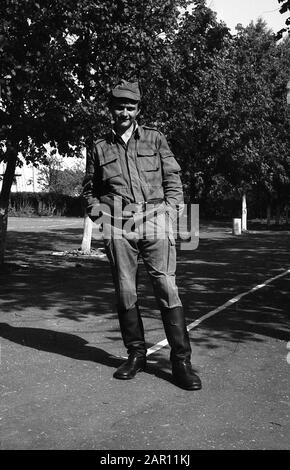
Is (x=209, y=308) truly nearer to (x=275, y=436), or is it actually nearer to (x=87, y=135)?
(x=275, y=436)

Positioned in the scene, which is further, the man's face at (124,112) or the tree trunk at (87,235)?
the tree trunk at (87,235)

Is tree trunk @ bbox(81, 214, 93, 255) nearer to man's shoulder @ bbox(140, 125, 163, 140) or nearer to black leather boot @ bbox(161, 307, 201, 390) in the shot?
man's shoulder @ bbox(140, 125, 163, 140)

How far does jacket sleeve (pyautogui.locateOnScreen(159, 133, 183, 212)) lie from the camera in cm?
464

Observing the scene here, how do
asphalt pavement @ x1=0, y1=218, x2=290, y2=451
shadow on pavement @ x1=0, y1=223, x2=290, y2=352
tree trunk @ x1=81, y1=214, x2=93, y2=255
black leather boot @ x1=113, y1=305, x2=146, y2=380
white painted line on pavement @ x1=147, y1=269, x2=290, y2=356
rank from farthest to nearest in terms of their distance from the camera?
tree trunk @ x1=81, y1=214, x2=93, y2=255 < shadow on pavement @ x1=0, y1=223, x2=290, y2=352 < white painted line on pavement @ x1=147, y1=269, x2=290, y2=356 < black leather boot @ x1=113, y1=305, x2=146, y2=380 < asphalt pavement @ x1=0, y1=218, x2=290, y2=451

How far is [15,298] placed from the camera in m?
8.95

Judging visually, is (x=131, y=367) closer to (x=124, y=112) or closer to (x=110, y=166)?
(x=110, y=166)

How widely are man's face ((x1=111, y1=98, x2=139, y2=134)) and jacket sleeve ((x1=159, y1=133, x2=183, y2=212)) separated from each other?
0.94 ft

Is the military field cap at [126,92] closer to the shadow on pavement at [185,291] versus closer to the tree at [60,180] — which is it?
the shadow on pavement at [185,291]

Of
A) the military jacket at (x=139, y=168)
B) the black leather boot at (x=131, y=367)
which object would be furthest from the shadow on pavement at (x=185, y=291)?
the military jacket at (x=139, y=168)

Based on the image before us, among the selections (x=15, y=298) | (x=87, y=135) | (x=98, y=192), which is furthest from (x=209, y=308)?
(x=87, y=135)

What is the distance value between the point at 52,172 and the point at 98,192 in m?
47.1

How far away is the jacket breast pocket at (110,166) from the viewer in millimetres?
4680

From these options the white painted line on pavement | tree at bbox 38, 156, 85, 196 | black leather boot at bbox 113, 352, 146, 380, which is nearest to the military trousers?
black leather boot at bbox 113, 352, 146, 380

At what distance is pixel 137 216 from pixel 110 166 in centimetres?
48
